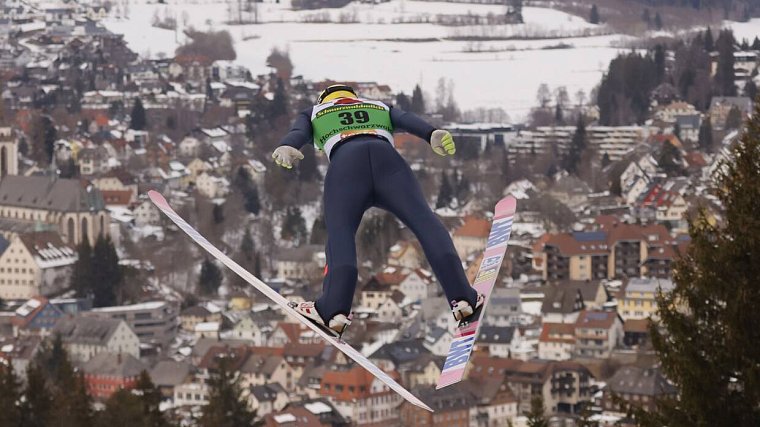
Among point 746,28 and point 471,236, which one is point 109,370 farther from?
point 746,28

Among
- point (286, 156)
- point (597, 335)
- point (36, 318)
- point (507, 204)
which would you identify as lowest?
point (36, 318)

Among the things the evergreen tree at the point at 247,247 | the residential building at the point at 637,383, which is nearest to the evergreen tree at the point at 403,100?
the evergreen tree at the point at 247,247

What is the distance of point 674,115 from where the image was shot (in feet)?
237

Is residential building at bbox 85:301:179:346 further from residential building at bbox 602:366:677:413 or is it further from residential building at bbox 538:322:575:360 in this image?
residential building at bbox 602:366:677:413

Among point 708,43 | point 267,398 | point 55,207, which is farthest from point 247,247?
point 708,43

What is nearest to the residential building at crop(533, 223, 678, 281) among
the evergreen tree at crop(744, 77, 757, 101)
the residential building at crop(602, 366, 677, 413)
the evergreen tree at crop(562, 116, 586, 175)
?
the evergreen tree at crop(562, 116, 586, 175)

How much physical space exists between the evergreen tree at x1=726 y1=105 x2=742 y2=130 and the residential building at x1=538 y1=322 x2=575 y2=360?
27.4 metres

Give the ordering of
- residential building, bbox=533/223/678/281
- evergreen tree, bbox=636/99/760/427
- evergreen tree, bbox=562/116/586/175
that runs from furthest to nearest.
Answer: evergreen tree, bbox=562/116/586/175, residential building, bbox=533/223/678/281, evergreen tree, bbox=636/99/760/427

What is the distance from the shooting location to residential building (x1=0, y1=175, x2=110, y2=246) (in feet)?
194

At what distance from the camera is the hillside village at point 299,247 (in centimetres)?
3812

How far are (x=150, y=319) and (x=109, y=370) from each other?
16.0 ft

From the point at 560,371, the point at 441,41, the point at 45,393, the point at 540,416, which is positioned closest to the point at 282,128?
the point at 441,41

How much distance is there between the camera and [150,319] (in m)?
45.5

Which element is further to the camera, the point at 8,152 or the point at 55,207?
the point at 8,152
